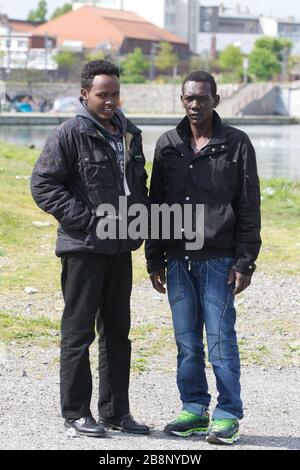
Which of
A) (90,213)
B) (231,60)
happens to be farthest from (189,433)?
(231,60)

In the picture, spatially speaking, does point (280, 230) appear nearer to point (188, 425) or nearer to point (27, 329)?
point (27, 329)

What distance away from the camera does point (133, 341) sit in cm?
842

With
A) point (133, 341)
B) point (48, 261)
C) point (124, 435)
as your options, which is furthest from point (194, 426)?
point (48, 261)

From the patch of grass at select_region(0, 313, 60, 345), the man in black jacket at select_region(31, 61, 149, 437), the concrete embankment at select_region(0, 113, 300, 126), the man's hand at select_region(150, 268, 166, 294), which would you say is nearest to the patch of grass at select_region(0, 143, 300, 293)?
the patch of grass at select_region(0, 313, 60, 345)

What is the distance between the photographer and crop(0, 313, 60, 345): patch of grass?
8195mm

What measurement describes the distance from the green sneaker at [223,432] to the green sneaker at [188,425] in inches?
6.7

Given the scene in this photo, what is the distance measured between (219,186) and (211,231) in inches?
9.0

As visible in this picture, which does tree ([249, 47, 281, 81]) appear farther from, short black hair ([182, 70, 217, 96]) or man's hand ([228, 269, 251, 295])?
man's hand ([228, 269, 251, 295])

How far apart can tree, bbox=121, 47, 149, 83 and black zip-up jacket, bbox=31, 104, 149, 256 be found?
133m

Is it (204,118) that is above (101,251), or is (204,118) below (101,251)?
above

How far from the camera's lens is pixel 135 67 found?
14375 centimetres

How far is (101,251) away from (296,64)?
538 ft

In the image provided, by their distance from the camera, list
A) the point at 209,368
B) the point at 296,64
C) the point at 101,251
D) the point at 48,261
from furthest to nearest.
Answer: the point at 296,64
the point at 48,261
the point at 209,368
the point at 101,251
